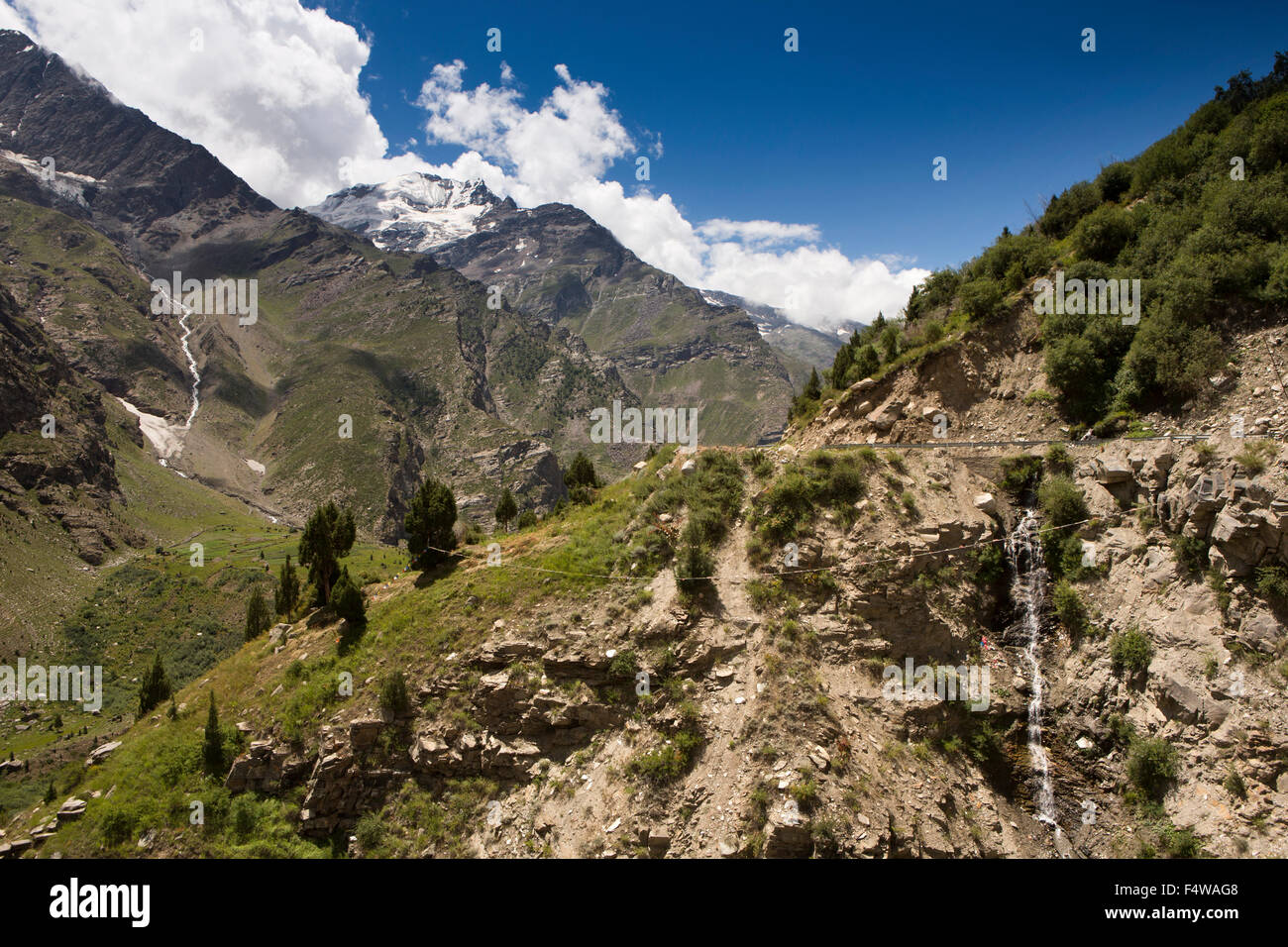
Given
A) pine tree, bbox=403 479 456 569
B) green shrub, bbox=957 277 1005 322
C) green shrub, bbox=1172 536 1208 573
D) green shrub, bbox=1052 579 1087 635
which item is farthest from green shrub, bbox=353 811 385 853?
green shrub, bbox=957 277 1005 322

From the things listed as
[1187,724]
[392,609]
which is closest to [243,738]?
[392,609]

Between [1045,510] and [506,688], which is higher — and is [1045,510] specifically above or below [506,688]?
above

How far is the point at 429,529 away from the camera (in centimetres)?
2870

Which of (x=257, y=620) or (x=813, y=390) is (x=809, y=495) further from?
(x=257, y=620)

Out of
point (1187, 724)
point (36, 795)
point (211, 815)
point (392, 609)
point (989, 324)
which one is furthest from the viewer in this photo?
point (36, 795)

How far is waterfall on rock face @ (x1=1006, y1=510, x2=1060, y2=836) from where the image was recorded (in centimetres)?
1872

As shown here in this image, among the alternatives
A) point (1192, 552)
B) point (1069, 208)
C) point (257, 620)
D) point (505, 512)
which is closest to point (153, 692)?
point (257, 620)

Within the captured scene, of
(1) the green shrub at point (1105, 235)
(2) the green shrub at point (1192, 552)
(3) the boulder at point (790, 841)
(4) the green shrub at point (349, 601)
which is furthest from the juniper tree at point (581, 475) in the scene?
(1) the green shrub at point (1105, 235)

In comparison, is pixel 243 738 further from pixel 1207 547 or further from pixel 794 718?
pixel 1207 547

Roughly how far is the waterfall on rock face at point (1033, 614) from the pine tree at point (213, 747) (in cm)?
2856

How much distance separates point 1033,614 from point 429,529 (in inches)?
1022

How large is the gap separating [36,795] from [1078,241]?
248ft

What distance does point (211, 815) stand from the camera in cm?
2036

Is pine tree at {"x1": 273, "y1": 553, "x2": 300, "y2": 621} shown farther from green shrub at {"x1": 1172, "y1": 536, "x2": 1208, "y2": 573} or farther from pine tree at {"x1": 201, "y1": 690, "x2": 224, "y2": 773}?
green shrub at {"x1": 1172, "y1": 536, "x2": 1208, "y2": 573}
